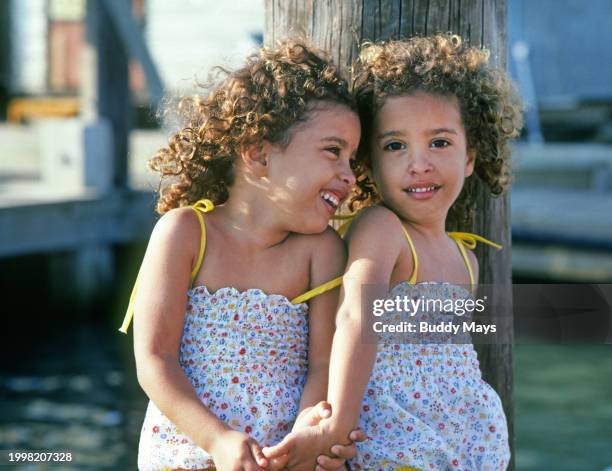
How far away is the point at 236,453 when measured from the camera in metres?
2.21

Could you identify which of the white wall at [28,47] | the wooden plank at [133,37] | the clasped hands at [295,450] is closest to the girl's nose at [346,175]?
the clasped hands at [295,450]

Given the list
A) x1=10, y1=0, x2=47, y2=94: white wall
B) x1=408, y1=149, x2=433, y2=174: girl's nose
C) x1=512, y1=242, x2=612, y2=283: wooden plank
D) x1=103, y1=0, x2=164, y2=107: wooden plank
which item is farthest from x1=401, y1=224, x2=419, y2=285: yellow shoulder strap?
x1=10, y1=0, x2=47, y2=94: white wall

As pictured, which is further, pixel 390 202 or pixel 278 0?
pixel 278 0

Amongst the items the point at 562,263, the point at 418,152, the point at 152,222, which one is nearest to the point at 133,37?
the point at 152,222

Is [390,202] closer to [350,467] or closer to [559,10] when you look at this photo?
[350,467]

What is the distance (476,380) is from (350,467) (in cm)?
37

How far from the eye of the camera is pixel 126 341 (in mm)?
9070

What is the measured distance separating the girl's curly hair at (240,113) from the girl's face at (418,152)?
120 mm

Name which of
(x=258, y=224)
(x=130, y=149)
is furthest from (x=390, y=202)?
(x=130, y=149)

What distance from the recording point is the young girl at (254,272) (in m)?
2.34

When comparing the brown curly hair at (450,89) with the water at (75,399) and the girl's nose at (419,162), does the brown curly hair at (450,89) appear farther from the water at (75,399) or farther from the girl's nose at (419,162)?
the water at (75,399)

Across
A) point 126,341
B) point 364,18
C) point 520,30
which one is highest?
point 520,30

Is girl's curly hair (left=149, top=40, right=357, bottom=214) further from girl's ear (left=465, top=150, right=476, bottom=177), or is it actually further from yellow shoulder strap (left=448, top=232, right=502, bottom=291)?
yellow shoulder strap (left=448, top=232, right=502, bottom=291)

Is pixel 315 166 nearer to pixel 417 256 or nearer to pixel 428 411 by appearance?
pixel 417 256
